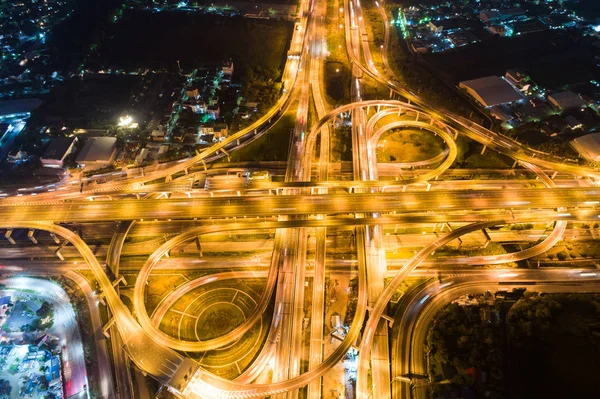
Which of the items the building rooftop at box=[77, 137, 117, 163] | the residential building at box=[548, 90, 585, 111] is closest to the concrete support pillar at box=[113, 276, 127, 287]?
the building rooftop at box=[77, 137, 117, 163]

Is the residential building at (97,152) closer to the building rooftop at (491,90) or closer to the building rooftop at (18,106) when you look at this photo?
the building rooftop at (18,106)

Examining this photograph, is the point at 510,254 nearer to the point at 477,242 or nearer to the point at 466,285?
the point at 477,242

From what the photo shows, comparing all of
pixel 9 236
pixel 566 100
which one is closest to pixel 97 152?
pixel 9 236

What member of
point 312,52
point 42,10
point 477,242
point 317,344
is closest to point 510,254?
point 477,242

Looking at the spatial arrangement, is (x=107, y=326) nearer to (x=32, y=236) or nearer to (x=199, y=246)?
(x=199, y=246)

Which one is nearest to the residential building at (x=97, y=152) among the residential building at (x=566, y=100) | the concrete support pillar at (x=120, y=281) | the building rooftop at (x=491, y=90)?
the concrete support pillar at (x=120, y=281)

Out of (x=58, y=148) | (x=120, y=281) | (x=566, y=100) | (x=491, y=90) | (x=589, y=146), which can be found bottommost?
(x=120, y=281)
